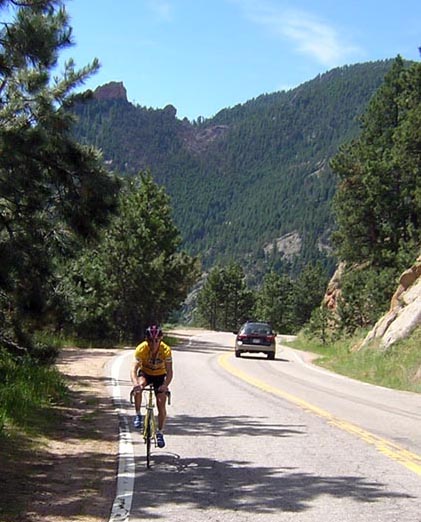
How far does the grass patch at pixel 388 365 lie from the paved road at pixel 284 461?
3.56 meters

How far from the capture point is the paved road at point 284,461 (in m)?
6.59

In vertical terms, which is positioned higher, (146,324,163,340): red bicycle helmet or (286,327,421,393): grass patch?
(146,324,163,340): red bicycle helmet

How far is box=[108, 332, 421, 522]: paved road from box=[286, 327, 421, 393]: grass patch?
11.7 feet

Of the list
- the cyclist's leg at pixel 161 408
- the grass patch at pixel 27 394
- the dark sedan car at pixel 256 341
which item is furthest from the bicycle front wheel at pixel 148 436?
the dark sedan car at pixel 256 341

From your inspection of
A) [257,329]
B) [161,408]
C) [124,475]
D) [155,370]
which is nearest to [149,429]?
[161,408]

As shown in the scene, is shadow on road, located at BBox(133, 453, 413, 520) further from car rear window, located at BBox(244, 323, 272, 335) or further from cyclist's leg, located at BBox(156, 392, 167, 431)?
car rear window, located at BBox(244, 323, 272, 335)

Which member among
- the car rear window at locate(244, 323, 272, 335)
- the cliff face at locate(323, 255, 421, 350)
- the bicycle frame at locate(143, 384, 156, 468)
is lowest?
the bicycle frame at locate(143, 384, 156, 468)

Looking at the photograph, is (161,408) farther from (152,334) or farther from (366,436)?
(366,436)

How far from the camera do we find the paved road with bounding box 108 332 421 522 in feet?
21.6

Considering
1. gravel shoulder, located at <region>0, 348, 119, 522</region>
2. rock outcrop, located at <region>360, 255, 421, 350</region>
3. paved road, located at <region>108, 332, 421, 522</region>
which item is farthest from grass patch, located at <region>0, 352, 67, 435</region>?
rock outcrop, located at <region>360, 255, 421, 350</region>

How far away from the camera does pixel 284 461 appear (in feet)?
29.0

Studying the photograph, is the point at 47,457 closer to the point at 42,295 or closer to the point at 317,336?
the point at 42,295

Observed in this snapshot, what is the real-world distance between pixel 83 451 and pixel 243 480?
9.82 ft

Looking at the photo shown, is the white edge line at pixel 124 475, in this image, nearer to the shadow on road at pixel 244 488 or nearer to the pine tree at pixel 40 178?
the shadow on road at pixel 244 488
